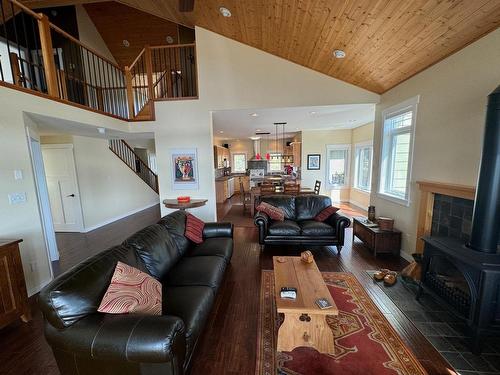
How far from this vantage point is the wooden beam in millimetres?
2959

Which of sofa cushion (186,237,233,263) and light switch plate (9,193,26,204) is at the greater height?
light switch plate (9,193,26,204)

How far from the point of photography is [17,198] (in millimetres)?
2504

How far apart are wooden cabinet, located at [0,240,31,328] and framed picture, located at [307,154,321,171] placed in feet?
24.5

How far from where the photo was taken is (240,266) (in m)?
3.23

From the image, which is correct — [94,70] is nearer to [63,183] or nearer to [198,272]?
[63,183]

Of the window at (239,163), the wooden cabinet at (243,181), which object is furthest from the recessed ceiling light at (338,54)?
the window at (239,163)

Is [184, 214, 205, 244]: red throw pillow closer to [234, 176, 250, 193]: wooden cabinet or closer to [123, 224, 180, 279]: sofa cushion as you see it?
[123, 224, 180, 279]: sofa cushion

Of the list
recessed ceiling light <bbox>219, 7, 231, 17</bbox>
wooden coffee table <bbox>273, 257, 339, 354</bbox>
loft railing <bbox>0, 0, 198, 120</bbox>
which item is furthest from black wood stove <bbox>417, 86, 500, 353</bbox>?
loft railing <bbox>0, 0, 198, 120</bbox>

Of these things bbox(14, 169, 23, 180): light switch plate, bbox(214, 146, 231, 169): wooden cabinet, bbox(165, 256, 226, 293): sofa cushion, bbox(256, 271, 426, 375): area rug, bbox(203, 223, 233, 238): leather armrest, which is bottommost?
bbox(256, 271, 426, 375): area rug

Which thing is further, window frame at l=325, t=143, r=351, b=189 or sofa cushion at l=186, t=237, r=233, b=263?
window frame at l=325, t=143, r=351, b=189

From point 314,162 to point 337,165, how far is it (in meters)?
0.84

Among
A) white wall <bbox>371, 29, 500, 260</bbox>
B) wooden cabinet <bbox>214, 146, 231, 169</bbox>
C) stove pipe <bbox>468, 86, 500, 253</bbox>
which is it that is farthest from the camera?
wooden cabinet <bbox>214, 146, 231, 169</bbox>

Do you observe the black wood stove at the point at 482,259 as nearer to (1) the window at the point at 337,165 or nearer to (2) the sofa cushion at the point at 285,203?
(2) the sofa cushion at the point at 285,203

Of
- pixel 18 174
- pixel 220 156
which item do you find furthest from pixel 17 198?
pixel 220 156
